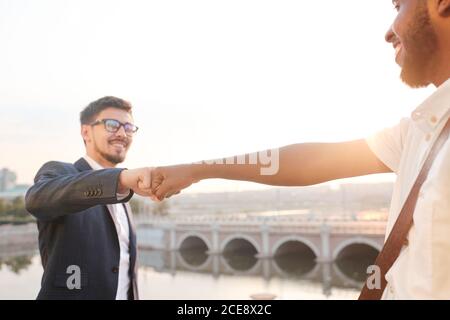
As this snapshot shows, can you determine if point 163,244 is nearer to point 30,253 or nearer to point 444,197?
point 30,253

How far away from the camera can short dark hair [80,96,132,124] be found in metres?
1.74

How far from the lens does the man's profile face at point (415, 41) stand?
2.48 ft

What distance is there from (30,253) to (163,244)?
729 centimetres

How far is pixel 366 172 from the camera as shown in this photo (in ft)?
3.12

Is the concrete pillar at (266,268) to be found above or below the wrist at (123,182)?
below

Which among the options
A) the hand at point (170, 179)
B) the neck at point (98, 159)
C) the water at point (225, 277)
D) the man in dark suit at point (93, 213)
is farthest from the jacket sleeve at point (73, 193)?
the water at point (225, 277)

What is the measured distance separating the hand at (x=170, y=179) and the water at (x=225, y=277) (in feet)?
43.1

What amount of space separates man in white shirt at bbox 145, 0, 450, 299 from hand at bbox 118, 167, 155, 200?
0.02 m

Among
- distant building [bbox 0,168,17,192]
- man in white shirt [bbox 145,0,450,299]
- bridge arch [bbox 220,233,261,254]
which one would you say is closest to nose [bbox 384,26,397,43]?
man in white shirt [bbox 145,0,450,299]

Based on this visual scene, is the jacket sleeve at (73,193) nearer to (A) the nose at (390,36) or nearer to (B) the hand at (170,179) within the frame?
(B) the hand at (170,179)

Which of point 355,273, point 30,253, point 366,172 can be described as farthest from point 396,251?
point 30,253

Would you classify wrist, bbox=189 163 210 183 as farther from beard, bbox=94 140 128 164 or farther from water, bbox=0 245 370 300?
water, bbox=0 245 370 300
